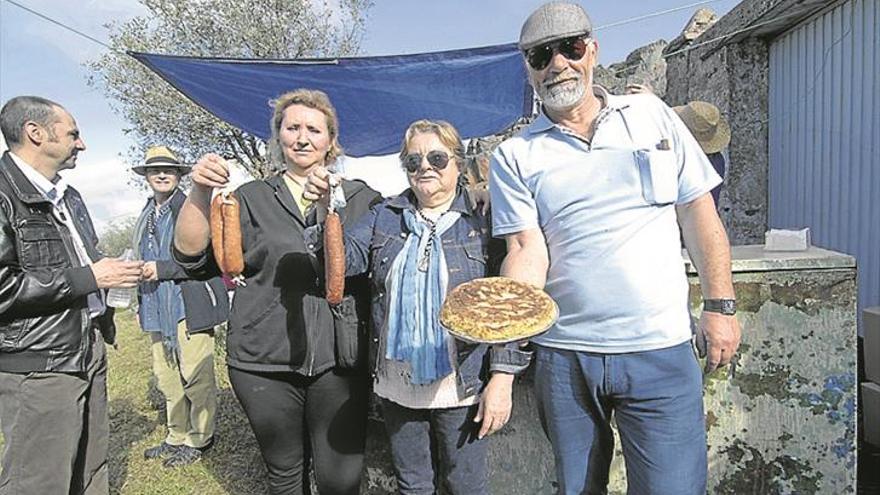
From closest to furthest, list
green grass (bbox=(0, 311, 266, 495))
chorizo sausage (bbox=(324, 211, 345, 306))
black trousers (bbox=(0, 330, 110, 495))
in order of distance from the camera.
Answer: chorizo sausage (bbox=(324, 211, 345, 306))
black trousers (bbox=(0, 330, 110, 495))
green grass (bbox=(0, 311, 266, 495))

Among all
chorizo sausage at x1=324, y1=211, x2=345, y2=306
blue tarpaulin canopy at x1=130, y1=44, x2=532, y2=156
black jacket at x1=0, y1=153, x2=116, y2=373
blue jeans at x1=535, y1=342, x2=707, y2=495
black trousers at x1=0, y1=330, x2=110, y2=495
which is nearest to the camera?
blue jeans at x1=535, y1=342, x2=707, y2=495

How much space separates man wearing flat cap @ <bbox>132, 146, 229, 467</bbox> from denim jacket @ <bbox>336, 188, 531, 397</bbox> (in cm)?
210

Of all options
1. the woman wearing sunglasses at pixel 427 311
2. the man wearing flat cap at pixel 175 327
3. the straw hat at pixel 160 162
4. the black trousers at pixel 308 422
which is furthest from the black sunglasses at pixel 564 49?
the straw hat at pixel 160 162

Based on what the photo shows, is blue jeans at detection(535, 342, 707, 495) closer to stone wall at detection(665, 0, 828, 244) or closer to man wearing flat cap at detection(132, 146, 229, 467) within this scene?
man wearing flat cap at detection(132, 146, 229, 467)

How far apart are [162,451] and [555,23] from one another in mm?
3941

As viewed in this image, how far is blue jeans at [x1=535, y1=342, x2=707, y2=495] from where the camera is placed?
1699mm

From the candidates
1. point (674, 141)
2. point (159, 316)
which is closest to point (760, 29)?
point (674, 141)

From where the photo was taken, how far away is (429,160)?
6.61 ft

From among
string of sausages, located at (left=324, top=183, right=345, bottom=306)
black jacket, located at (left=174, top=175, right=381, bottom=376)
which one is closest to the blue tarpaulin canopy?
black jacket, located at (left=174, top=175, right=381, bottom=376)

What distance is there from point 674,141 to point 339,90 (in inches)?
154

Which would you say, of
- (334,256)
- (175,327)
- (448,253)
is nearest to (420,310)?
(448,253)

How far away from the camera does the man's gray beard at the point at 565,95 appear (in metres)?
1.75

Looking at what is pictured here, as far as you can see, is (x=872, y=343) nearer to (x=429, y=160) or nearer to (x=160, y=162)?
(x=429, y=160)

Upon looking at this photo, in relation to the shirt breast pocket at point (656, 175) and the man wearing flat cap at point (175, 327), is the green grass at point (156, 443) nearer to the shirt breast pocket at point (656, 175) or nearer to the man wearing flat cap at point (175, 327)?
the man wearing flat cap at point (175, 327)
